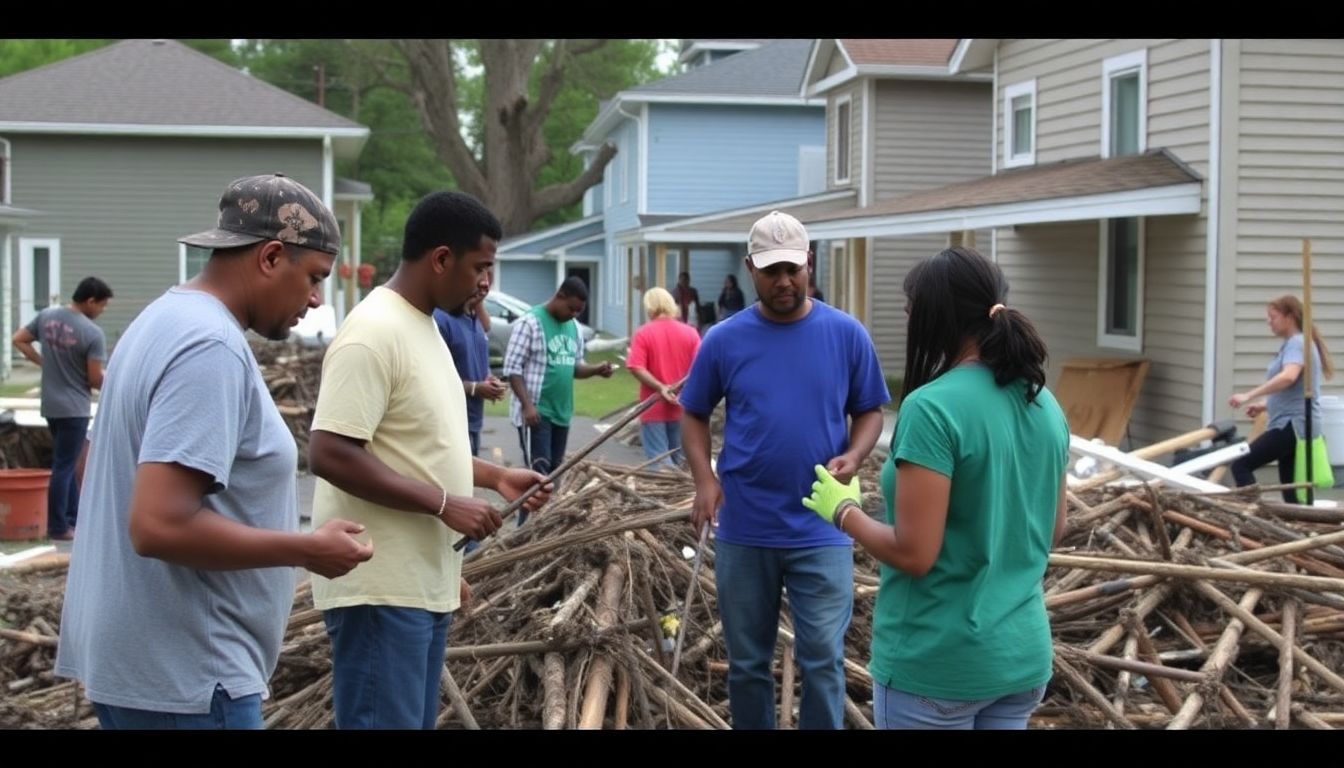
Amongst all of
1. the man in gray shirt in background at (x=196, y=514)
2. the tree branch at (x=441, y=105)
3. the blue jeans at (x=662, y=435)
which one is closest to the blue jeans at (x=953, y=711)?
the man in gray shirt in background at (x=196, y=514)

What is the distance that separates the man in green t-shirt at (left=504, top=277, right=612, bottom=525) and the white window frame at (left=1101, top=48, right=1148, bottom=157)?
8611 millimetres

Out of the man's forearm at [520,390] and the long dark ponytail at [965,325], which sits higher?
the long dark ponytail at [965,325]

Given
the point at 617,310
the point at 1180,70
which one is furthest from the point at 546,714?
the point at 617,310

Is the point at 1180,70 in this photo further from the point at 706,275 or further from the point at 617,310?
the point at 617,310

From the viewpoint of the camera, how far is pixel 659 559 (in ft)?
22.1

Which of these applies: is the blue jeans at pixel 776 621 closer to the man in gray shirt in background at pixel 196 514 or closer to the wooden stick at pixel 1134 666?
the wooden stick at pixel 1134 666

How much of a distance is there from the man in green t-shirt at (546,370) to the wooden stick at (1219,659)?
4671 millimetres

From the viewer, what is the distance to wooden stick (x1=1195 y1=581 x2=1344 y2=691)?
20.4 feet

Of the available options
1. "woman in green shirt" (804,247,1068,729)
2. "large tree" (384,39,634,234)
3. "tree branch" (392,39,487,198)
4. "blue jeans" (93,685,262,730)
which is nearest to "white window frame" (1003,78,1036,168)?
"woman in green shirt" (804,247,1068,729)

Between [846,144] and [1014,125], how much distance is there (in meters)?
8.21

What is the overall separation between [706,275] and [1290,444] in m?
27.6

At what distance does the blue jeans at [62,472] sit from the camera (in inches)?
425

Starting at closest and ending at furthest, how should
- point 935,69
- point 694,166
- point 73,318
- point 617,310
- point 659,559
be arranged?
1. point 659,559
2. point 73,318
3. point 935,69
4. point 694,166
5. point 617,310

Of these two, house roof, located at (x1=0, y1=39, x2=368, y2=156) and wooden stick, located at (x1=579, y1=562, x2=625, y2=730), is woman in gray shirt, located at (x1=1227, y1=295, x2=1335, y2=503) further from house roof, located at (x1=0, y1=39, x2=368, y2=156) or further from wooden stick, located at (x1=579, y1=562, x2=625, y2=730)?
house roof, located at (x1=0, y1=39, x2=368, y2=156)
